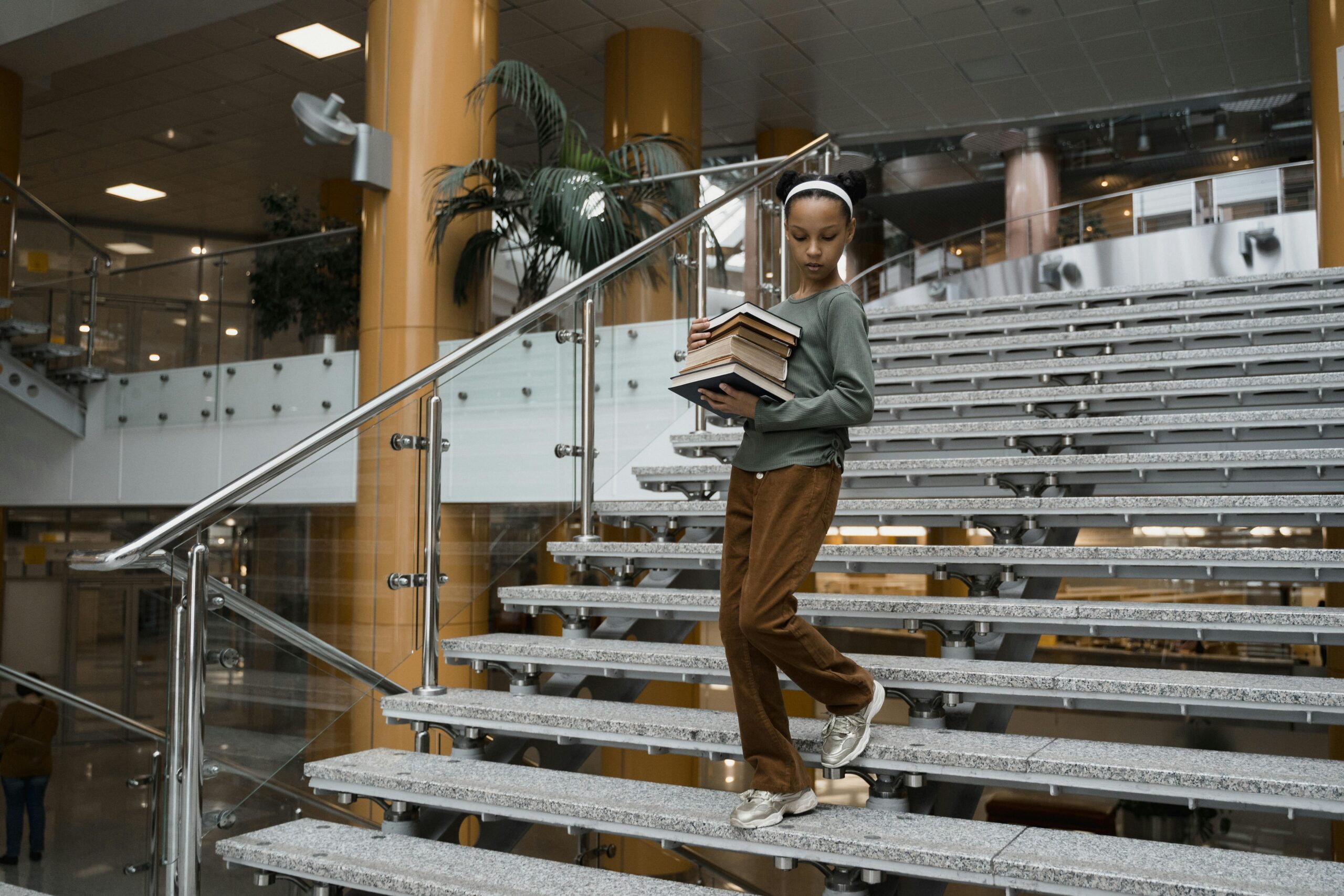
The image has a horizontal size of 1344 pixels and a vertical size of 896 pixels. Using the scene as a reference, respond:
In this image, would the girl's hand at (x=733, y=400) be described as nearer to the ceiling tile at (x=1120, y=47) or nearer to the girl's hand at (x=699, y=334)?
the girl's hand at (x=699, y=334)

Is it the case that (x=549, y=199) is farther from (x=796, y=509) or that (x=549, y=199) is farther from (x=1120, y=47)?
(x=1120, y=47)

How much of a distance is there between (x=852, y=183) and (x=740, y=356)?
1.63 ft

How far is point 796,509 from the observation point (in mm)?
2373

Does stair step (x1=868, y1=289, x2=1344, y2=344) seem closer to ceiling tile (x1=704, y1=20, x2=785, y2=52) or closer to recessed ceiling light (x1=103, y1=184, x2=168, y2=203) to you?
ceiling tile (x1=704, y1=20, x2=785, y2=52)

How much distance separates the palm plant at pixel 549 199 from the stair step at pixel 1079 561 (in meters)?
2.97

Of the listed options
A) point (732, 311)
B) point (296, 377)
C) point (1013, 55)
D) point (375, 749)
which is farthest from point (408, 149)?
point (1013, 55)

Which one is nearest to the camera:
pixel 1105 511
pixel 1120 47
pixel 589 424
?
pixel 1105 511

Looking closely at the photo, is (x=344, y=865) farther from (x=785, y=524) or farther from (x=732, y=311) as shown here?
(x=732, y=311)

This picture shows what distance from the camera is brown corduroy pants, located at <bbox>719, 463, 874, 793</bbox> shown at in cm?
233

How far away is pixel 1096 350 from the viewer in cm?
551

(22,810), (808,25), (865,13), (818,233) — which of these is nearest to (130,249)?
(22,810)

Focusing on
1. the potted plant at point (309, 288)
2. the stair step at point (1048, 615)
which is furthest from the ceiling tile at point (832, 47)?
the stair step at point (1048, 615)

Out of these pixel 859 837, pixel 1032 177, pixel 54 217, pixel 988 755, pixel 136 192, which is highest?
pixel 1032 177

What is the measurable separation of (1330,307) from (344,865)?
17.1ft
